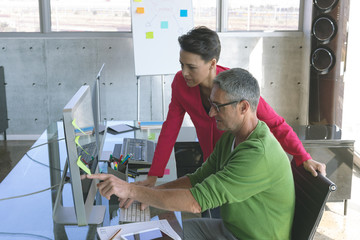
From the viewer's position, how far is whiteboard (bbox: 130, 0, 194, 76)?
457 cm

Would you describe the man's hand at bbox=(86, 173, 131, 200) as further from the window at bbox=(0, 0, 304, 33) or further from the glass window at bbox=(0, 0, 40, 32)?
the glass window at bbox=(0, 0, 40, 32)

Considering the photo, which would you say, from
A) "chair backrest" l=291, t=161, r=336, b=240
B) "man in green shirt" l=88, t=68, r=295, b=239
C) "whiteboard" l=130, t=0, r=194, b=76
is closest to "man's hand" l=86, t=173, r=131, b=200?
"man in green shirt" l=88, t=68, r=295, b=239

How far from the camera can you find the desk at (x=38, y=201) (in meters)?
1.65

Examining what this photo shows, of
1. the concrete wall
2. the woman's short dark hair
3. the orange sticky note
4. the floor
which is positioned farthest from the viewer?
the concrete wall

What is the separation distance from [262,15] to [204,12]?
69cm

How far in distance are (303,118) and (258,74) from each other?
735mm

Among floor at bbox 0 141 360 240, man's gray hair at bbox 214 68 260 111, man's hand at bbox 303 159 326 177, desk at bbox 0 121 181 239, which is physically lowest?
floor at bbox 0 141 360 240

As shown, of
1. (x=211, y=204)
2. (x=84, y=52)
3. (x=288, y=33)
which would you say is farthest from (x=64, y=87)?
(x=211, y=204)

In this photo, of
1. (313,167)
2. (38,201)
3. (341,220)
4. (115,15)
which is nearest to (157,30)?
(115,15)

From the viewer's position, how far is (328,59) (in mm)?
4395

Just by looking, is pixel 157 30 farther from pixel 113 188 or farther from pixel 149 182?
pixel 113 188

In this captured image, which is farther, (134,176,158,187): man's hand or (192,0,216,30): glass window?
(192,0,216,30): glass window

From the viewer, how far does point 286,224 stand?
5.62ft

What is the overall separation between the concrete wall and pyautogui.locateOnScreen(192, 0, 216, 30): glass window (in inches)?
12.3
